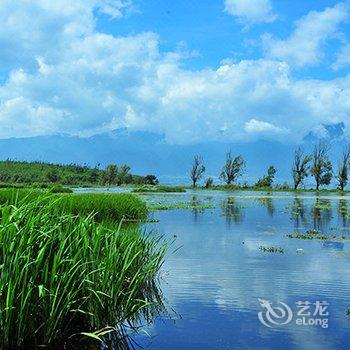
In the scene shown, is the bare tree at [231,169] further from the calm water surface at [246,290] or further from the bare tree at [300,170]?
the calm water surface at [246,290]

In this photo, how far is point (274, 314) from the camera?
420 inches

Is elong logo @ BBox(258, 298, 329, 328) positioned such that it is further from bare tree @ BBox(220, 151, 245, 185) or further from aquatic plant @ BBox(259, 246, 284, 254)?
bare tree @ BBox(220, 151, 245, 185)

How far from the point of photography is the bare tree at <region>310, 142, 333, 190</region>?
286ft

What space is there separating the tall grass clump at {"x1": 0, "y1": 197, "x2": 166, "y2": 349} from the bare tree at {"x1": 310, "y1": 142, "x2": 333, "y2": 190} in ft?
265

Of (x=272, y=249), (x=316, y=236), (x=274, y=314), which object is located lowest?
(x=274, y=314)

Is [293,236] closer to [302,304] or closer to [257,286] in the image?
[257,286]

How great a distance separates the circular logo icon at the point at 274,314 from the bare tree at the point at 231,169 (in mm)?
81428

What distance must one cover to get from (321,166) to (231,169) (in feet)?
47.9

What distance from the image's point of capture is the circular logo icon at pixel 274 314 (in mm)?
10133

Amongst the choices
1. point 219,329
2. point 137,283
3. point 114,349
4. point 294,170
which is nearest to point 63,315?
point 114,349

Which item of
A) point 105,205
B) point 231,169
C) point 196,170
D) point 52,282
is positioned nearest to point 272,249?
point 105,205

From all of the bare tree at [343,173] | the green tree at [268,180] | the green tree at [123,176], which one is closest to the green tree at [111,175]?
the green tree at [123,176]

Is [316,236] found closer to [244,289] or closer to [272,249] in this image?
[272,249]

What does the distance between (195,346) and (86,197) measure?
66.0ft
